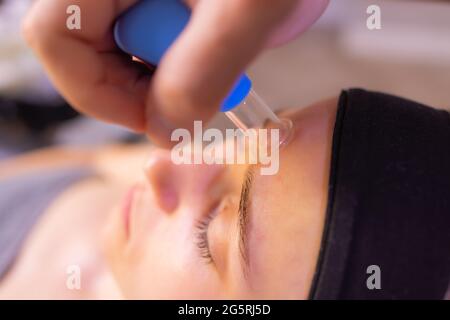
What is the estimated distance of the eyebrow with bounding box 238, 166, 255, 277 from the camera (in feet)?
1.84

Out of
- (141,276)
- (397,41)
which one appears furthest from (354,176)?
(397,41)

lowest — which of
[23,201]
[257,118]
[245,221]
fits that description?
[23,201]

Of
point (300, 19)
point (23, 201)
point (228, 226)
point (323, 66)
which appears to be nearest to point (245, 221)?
point (228, 226)

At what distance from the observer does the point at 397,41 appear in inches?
51.6

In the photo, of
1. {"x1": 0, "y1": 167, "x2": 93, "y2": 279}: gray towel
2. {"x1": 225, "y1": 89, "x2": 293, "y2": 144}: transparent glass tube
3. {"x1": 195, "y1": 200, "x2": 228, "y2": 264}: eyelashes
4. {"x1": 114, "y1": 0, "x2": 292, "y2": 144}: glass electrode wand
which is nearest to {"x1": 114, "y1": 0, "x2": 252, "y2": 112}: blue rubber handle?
{"x1": 114, "y1": 0, "x2": 292, "y2": 144}: glass electrode wand

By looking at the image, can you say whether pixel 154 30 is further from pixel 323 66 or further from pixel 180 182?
pixel 323 66

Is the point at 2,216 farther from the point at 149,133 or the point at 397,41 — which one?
the point at 397,41

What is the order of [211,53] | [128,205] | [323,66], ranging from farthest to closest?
[323,66] < [128,205] < [211,53]

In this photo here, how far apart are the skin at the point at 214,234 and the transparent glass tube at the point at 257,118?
13mm

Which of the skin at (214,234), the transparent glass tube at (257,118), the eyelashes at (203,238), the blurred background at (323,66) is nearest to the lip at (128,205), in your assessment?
the skin at (214,234)

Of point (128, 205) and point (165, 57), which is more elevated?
point (165, 57)

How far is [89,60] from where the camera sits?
1.54 feet

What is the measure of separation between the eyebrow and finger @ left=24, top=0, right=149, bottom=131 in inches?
5.8

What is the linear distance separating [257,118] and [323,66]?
78 cm
